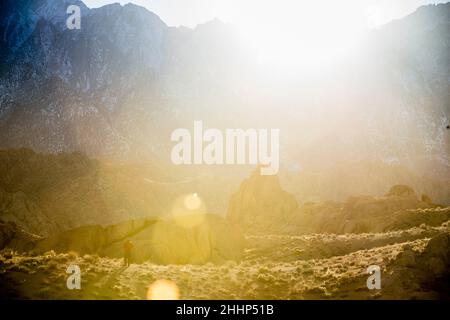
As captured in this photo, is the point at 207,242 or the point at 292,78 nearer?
the point at 207,242

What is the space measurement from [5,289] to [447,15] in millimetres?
228269

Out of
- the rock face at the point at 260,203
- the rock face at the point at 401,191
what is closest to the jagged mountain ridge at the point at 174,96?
the rock face at the point at 260,203

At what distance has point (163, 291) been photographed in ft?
64.4

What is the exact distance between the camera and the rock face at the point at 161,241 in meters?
34.9

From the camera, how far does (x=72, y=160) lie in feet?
329

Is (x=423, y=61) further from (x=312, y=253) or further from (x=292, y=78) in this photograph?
(x=312, y=253)

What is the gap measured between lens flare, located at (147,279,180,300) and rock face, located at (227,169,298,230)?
51.7 metres

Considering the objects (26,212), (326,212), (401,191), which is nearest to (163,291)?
(326,212)

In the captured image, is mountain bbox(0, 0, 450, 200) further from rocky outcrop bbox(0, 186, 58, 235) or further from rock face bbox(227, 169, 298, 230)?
rocky outcrop bbox(0, 186, 58, 235)

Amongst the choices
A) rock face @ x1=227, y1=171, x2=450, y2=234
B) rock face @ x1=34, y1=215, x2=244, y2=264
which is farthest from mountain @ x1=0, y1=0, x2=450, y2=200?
rock face @ x1=34, y1=215, x2=244, y2=264

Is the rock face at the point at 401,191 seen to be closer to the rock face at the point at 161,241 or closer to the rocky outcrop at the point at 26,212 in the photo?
the rock face at the point at 161,241

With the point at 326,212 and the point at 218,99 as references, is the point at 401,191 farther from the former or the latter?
the point at 218,99

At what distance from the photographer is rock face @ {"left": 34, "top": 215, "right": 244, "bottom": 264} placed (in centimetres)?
3488
